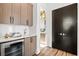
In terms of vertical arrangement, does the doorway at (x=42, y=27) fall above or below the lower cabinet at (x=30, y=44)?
above

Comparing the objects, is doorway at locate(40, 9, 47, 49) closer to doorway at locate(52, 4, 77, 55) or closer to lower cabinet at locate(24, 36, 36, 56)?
doorway at locate(52, 4, 77, 55)

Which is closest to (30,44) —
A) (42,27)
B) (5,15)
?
(42,27)

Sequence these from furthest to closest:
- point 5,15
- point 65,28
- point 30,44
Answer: point 30,44 < point 5,15 < point 65,28

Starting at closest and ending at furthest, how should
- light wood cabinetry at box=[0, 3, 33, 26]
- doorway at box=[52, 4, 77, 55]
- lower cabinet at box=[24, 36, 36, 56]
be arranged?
doorway at box=[52, 4, 77, 55] < light wood cabinetry at box=[0, 3, 33, 26] < lower cabinet at box=[24, 36, 36, 56]

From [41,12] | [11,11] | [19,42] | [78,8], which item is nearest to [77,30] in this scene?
[78,8]

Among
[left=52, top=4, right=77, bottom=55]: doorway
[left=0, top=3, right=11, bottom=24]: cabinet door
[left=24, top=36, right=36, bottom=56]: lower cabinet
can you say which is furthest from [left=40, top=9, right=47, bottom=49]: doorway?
[left=0, top=3, right=11, bottom=24]: cabinet door

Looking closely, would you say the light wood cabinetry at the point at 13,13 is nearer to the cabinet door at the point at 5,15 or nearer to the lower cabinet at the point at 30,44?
the cabinet door at the point at 5,15

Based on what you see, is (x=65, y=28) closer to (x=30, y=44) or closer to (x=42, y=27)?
Result: (x=42, y=27)

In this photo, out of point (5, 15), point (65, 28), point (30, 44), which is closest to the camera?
point (65, 28)

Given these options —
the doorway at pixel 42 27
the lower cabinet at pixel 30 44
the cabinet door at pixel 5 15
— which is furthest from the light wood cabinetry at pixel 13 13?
the lower cabinet at pixel 30 44

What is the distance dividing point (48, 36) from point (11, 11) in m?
0.71

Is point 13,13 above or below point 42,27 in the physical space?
above

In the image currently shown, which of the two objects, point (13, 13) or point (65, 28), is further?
point (13, 13)

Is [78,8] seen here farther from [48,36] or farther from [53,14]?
[48,36]
